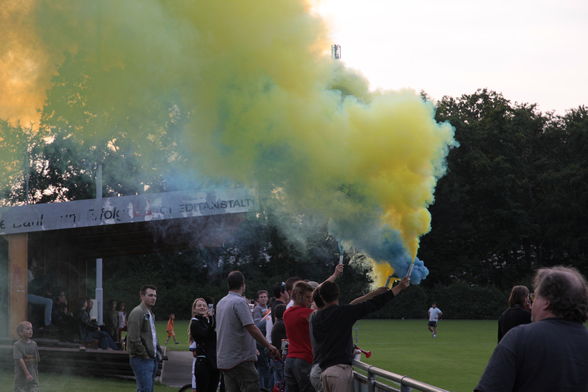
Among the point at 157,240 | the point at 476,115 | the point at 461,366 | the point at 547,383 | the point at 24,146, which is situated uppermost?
the point at 476,115

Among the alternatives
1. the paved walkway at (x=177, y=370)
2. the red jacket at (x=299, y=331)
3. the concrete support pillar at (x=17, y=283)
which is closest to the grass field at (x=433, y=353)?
the paved walkway at (x=177, y=370)

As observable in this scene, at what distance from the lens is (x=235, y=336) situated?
1009 centimetres

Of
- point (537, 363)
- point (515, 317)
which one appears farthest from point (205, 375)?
point (537, 363)

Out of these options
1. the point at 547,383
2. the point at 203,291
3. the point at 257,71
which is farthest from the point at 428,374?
the point at 203,291

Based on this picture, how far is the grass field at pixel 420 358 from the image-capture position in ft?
60.5

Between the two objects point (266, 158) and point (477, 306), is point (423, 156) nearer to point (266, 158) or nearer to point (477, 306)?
point (266, 158)

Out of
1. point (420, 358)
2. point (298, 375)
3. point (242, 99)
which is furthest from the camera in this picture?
point (420, 358)

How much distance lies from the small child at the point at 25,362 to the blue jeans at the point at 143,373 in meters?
1.51

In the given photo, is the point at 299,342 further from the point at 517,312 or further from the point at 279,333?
the point at 279,333

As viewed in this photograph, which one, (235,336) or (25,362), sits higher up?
(235,336)

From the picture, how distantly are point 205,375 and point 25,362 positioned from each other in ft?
9.02

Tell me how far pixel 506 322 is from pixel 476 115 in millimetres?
65512

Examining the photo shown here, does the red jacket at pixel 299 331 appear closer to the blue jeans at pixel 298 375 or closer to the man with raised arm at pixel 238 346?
the blue jeans at pixel 298 375

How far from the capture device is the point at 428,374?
21.3 metres
